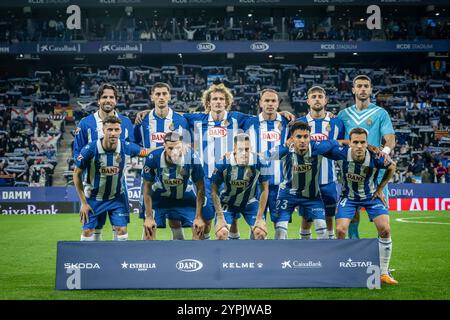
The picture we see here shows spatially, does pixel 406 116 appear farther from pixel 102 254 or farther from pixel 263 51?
pixel 102 254

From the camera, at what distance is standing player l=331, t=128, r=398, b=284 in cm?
811

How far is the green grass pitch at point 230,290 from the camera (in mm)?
7086

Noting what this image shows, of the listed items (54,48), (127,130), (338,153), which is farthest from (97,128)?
(54,48)

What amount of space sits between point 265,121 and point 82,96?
24.6 meters

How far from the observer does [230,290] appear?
289 inches

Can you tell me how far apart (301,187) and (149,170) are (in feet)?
6.60

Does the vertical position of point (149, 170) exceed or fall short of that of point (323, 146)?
it falls short

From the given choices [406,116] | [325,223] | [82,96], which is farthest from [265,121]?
[82,96]

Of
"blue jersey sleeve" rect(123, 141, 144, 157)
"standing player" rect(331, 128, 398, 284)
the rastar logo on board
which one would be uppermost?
the rastar logo on board

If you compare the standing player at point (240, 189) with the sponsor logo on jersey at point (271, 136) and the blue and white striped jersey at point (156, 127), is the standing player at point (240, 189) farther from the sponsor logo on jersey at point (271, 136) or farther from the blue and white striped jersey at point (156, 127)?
the blue and white striped jersey at point (156, 127)

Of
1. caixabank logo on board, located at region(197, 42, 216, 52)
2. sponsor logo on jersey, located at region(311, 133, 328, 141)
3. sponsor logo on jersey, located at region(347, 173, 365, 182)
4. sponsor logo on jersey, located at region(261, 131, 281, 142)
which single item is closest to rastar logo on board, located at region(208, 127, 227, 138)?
sponsor logo on jersey, located at region(261, 131, 281, 142)

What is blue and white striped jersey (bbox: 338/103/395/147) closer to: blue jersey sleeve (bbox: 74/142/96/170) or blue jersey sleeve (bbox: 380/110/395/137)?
blue jersey sleeve (bbox: 380/110/395/137)

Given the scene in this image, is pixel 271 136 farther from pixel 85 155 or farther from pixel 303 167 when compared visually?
pixel 85 155

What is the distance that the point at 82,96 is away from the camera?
32562 mm
